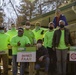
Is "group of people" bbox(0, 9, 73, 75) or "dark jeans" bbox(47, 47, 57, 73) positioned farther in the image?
"dark jeans" bbox(47, 47, 57, 73)

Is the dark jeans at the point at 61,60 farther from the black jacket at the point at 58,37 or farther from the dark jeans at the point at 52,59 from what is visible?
the dark jeans at the point at 52,59

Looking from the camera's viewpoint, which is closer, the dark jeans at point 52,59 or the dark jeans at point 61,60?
the dark jeans at point 61,60

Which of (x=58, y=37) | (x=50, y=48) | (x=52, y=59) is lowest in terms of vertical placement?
(x=52, y=59)

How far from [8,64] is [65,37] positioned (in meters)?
3.23

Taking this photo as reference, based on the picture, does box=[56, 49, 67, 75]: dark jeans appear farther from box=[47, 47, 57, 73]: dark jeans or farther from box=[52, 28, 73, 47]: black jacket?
box=[47, 47, 57, 73]: dark jeans

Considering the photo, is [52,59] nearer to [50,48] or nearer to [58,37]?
[50,48]

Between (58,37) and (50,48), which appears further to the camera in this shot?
(50,48)

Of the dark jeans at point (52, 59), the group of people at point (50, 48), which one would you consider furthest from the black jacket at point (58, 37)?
the dark jeans at point (52, 59)

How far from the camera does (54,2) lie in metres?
36.9

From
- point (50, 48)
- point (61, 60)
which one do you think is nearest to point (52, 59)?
point (50, 48)

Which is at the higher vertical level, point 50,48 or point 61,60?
point 50,48

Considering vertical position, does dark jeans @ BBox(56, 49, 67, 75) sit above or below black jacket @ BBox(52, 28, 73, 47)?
below

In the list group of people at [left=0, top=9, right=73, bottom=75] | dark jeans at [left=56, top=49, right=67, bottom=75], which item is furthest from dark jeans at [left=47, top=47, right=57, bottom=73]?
dark jeans at [left=56, top=49, right=67, bottom=75]

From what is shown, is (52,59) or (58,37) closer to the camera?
(58,37)
